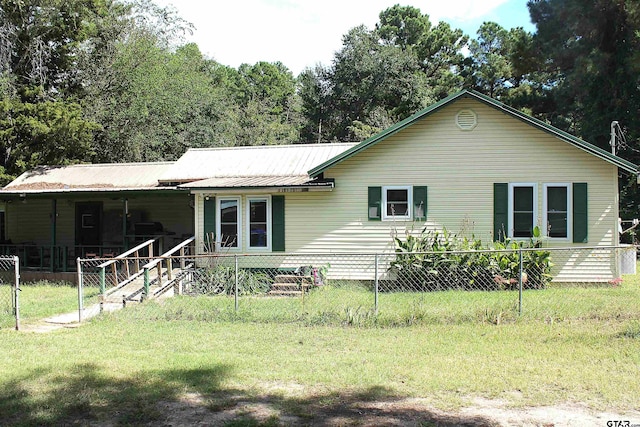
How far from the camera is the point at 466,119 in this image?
48.4 ft

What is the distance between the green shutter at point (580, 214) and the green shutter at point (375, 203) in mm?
4985

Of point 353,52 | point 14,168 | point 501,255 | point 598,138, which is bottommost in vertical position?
point 501,255

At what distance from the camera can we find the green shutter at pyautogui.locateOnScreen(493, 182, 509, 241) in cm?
1455

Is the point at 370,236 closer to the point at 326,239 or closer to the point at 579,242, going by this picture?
the point at 326,239

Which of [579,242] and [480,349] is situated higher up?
[579,242]

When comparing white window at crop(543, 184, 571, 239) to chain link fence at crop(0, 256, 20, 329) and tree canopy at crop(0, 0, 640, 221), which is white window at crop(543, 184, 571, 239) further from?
tree canopy at crop(0, 0, 640, 221)

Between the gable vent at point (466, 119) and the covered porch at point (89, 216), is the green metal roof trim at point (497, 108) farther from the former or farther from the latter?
the covered porch at point (89, 216)

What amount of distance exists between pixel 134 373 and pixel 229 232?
29.8ft

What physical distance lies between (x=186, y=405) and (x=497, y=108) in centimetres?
1165

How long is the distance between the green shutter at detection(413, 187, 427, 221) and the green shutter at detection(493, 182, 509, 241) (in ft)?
5.94

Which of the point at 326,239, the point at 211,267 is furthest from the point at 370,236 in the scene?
the point at 211,267

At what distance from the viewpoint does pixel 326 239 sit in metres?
15.2

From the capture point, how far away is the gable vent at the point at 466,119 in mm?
14711

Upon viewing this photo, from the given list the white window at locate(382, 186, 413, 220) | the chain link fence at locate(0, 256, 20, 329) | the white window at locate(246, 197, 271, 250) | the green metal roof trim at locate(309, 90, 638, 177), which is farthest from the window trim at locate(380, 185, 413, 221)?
the chain link fence at locate(0, 256, 20, 329)
